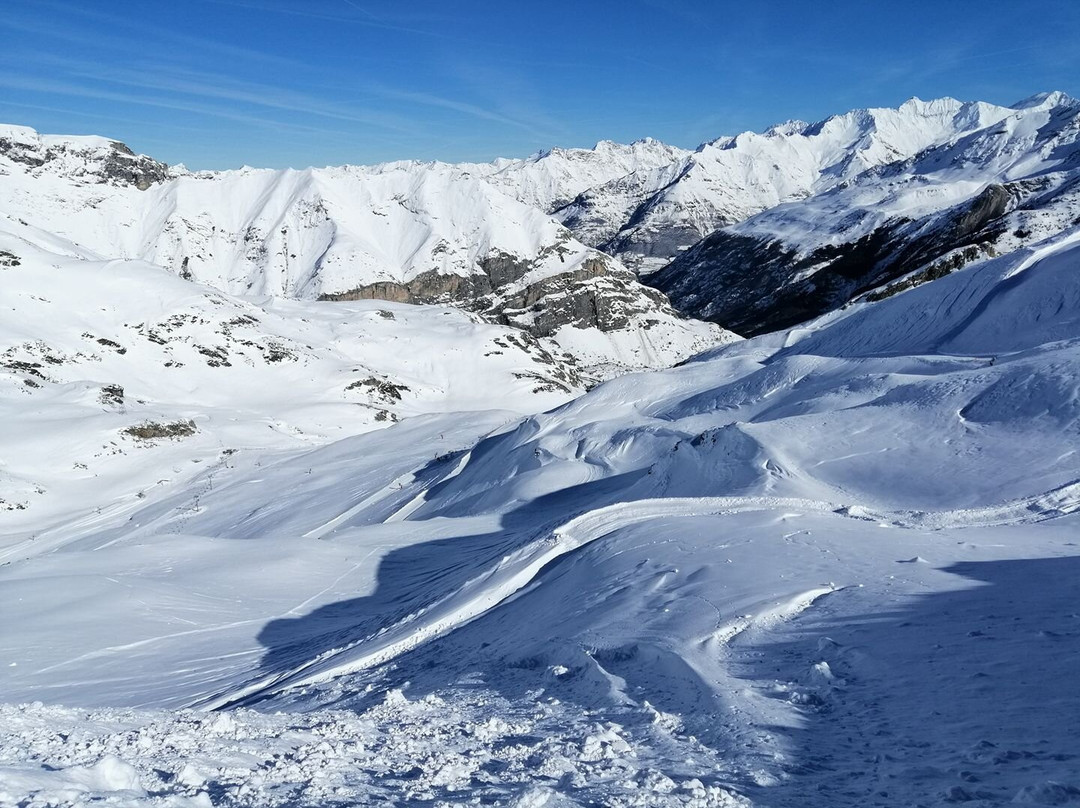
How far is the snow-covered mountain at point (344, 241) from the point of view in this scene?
138250mm

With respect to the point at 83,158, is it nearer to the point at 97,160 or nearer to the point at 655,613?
the point at 97,160

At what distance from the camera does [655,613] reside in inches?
293

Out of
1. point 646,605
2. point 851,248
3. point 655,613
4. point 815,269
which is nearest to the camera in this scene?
point 655,613

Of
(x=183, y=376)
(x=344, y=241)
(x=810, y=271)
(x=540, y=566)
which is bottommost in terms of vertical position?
(x=540, y=566)

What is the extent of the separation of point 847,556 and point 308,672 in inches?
266

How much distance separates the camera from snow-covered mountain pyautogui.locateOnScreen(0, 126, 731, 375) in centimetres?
13825

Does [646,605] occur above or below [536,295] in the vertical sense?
below

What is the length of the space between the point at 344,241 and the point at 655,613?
155 metres

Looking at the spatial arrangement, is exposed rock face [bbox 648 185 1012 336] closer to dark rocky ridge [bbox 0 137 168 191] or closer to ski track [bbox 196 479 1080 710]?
ski track [bbox 196 479 1080 710]

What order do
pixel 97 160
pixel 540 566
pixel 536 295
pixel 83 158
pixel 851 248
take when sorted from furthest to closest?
1. pixel 851 248
2. pixel 97 160
3. pixel 83 158
4. pixel 536 295
5. pixel 540 566

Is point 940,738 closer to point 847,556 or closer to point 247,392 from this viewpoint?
point 847,556

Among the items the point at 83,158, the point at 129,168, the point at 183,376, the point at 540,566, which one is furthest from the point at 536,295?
the point at 540,566

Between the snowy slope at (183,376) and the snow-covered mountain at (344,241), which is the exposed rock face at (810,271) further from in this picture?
the snowy slope at (183,376)

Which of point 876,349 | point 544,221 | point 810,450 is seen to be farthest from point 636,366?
point 810,450
